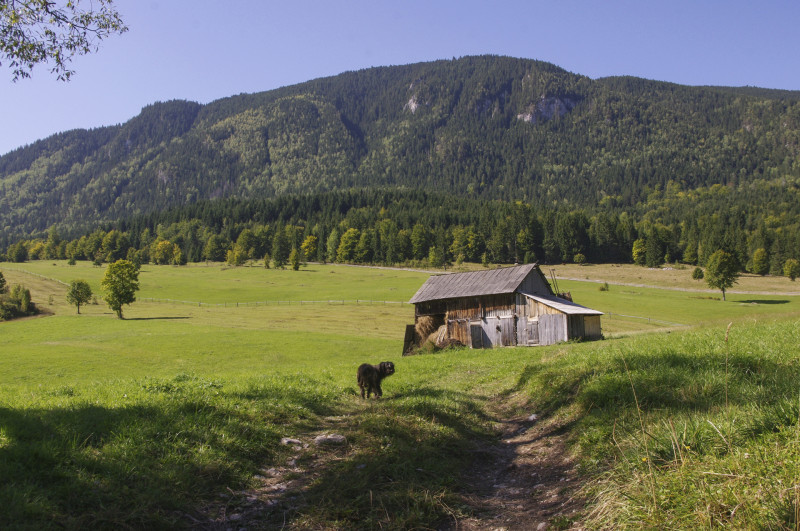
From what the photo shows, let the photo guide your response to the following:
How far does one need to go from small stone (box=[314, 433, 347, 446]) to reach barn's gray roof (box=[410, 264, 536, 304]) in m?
32.6

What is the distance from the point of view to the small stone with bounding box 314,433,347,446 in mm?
8031

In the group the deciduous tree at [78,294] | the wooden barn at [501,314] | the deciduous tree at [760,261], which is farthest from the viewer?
the deciduous tree at [760,261]

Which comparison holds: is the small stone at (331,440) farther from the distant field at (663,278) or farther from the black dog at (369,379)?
the distant field at (663,278)

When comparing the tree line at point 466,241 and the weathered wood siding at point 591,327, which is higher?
the tree line at point 466,241

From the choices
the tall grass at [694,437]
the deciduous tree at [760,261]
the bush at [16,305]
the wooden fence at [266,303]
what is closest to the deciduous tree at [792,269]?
the deciduous tree at [760,261]

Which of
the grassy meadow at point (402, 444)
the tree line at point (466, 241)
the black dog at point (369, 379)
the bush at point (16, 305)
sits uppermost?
the tree line at point (466, 241)

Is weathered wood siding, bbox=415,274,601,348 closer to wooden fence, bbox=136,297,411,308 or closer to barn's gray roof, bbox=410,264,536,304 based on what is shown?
barn's gray roof, bbox=410,264,536,304

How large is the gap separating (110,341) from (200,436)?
49.8 metres

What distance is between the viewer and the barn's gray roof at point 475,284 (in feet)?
132

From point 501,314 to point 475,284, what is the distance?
3.63 metres

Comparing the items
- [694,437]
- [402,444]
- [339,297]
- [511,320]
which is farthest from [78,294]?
[694,437]

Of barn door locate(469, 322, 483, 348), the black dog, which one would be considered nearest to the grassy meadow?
the black dog

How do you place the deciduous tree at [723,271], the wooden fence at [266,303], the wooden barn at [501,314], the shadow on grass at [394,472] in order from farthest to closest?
the wooden fence at [266,303] < the deciduous tree at [723,271] < the wooden barn at [501,314] < the shadow on grass at [394,472]

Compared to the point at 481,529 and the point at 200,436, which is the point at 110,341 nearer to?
the point at 200,436
